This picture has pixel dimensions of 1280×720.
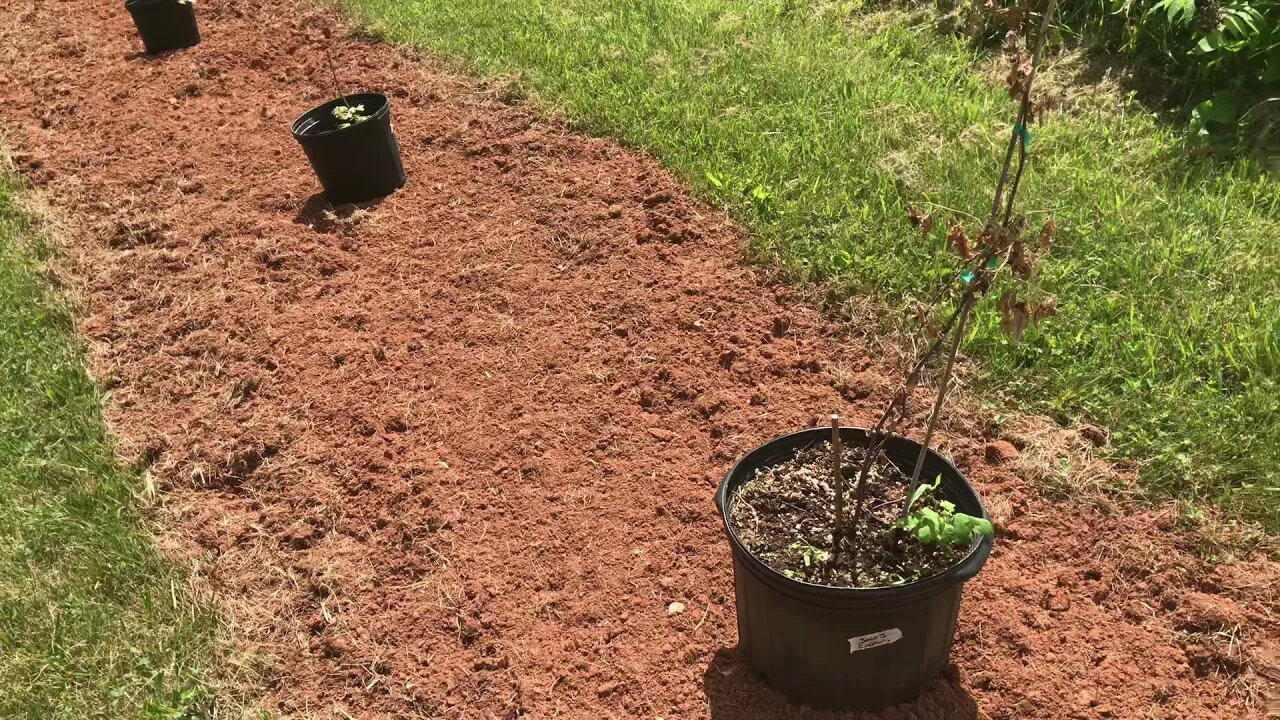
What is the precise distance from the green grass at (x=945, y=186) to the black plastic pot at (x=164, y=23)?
1.98 m

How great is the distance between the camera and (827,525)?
2283 mm

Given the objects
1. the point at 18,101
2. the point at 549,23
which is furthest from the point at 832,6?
the point at 18,101

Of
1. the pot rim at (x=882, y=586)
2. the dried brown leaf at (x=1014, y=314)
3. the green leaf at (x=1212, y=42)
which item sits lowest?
the pot rim at (x=882, y=586)

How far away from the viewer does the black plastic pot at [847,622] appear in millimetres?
1961

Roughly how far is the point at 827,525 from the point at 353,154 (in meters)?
3.34

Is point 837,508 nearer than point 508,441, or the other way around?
point 837,508

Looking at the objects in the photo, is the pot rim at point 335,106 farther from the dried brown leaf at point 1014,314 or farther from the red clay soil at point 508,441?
the dried brown leaf at point 1014,314

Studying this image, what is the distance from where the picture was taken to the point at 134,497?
3178 millimetres

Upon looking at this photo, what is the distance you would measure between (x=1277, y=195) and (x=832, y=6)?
2.87 m

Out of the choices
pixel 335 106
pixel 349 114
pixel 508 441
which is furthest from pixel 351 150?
pixel 508 441

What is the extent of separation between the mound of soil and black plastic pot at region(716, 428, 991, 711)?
0.04 m

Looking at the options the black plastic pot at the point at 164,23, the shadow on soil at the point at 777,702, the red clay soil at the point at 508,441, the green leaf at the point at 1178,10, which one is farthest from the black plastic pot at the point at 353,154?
the green leaf at the point at 1178,10

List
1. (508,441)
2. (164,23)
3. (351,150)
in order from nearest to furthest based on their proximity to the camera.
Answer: (508,441) → (351,150) → (164,23)

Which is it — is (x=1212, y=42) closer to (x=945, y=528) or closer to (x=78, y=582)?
(x=945, y=528)
